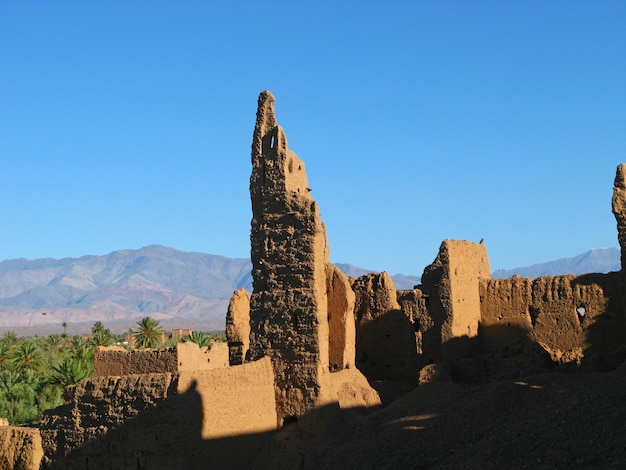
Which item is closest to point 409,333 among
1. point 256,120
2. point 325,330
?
point 325,330

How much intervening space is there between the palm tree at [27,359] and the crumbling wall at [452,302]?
29.8m

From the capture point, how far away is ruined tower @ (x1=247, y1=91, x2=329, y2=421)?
21.1 meters

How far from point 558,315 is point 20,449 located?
14140 mm

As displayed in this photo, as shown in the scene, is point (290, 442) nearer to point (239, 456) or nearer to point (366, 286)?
point (239, 456)

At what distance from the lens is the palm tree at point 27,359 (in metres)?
50.8

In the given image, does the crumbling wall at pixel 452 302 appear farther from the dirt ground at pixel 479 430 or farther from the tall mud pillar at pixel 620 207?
the tall mud pillar at pixel 620 207

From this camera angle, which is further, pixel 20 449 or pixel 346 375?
pixel 346 375

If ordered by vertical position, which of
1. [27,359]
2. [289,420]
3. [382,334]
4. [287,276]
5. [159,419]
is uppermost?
[287,276]

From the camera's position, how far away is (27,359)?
5103 cm

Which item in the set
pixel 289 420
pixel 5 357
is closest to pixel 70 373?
pixel 5 357

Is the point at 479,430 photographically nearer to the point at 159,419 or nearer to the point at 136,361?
the point at 159,419

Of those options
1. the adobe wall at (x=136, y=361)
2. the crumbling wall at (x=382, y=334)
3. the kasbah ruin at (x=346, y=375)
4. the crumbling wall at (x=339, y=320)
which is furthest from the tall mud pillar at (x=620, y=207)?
the adobe wall at (x=136, y=361)

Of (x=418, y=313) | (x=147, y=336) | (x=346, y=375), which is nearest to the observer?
(x=346, y=375)

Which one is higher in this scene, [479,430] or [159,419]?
[159,419]
